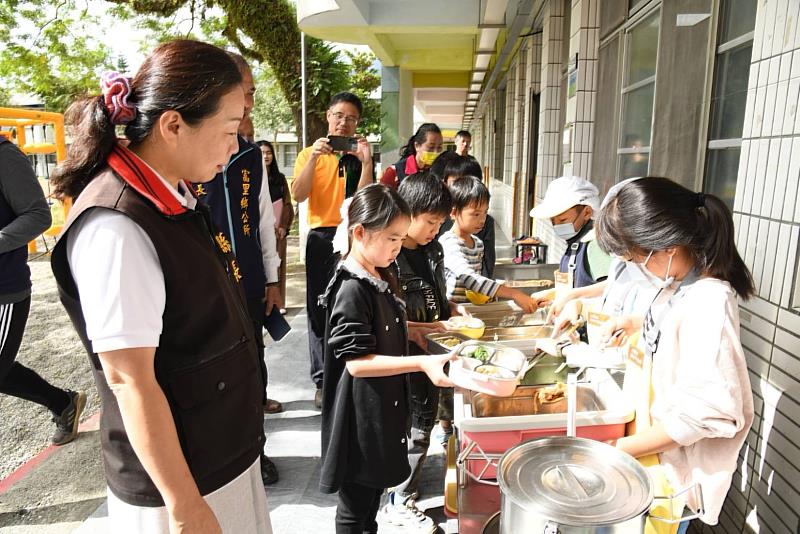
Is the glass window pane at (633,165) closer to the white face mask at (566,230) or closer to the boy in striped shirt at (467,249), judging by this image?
the white face mask at (566,230)

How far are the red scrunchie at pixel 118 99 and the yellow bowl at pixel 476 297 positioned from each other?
2.20 meters

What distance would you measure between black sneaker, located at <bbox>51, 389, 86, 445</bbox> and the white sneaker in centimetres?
207

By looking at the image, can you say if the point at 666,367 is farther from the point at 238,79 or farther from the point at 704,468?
the point at 238,79

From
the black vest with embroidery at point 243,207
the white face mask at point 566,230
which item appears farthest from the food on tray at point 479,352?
the black vest with embroidery at point 243,207

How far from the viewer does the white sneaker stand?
A: 2.35 metres

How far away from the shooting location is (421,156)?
4.59 metres

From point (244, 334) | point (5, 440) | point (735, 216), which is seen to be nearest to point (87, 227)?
→ point (244, 334)

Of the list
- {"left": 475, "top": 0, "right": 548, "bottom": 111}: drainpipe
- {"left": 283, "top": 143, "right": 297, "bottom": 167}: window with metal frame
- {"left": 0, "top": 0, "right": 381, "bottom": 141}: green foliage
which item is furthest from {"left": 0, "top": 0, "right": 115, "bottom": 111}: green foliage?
{"left": 283, "top": 143, "right": 297, "bottom": 167}: window with metal frame

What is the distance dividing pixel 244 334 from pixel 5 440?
3167mm

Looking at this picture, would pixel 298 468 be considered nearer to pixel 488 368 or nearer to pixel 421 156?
pixel 488 368

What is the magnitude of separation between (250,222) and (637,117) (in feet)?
8.78

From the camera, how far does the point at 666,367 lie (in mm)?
1425

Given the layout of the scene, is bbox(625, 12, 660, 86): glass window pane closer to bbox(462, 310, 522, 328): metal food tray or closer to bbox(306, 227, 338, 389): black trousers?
bbox(462, 310, 522, 328): metal food tray

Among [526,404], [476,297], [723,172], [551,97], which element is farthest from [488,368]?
[551,97]
